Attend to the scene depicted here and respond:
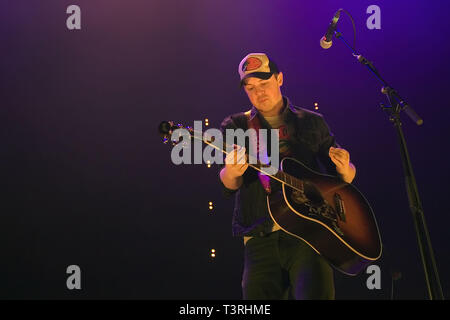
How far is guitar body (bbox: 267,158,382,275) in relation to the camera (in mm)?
2494

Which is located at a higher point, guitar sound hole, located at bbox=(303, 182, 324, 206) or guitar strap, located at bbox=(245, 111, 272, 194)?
guitar strap, located at bbox=(245, 111, 272, 194)

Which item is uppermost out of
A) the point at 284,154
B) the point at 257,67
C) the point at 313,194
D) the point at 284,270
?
the point at 257,67

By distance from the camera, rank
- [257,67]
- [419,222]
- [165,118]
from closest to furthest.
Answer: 1. [419,222]
2. [257,67]
3. [165,118]

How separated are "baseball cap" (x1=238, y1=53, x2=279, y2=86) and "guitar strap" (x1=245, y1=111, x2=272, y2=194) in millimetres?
259

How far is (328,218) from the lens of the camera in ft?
8.43

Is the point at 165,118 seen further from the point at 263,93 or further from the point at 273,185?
the point at 273,185

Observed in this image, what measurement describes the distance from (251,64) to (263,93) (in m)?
0.21

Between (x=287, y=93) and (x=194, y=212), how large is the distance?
112 centimetres

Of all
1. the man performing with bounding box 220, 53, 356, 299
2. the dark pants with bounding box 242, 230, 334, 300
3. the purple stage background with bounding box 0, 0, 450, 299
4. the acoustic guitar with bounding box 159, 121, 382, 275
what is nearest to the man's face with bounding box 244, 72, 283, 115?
the man performing with bounding box 220, 53, 356, 299

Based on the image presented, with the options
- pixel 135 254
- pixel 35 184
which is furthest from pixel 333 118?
pixel 35 184

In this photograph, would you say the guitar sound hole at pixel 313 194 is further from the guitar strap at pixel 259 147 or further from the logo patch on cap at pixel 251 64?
the logo patch on cap at pixel 251 64

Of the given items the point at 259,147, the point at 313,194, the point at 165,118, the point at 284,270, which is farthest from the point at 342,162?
the point at 165,118

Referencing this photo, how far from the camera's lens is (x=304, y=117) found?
303 cm

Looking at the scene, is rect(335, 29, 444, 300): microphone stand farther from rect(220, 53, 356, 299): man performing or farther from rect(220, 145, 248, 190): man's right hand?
rect(220, 145, 248, 190): man's right hand
